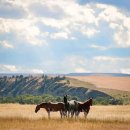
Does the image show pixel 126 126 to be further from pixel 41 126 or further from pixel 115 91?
pixel 115 91

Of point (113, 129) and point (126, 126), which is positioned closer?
point (113, 129)

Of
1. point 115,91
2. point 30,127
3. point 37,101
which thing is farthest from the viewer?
point 115,91

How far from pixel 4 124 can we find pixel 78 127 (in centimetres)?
591

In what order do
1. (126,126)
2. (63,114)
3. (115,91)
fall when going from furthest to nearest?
(115,91) < (63,114) < (126,126)

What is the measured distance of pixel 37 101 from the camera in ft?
385

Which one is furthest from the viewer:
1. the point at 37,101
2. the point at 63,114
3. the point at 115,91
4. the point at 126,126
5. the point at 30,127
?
the point at 115,91

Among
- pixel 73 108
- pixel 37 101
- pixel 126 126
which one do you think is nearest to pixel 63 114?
pixel 73 108

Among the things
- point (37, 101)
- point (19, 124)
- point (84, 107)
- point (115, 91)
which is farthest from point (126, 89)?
point (19, 124)

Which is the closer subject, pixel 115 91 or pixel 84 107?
pixel 84 107

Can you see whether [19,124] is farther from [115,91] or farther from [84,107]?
[115,91]

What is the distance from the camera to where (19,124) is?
3058 centimetres

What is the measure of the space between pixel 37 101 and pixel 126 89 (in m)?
89.9

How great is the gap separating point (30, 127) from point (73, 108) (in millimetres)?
12817

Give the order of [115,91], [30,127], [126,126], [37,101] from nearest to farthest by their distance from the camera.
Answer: [30,127]
[126,126]
[37,101]
[115,91]
